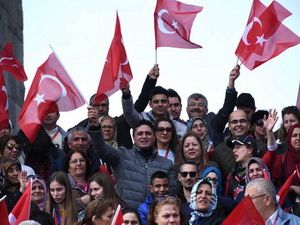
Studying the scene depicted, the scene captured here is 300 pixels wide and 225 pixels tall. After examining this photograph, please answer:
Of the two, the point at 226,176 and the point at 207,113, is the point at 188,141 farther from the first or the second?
the point at 207,113

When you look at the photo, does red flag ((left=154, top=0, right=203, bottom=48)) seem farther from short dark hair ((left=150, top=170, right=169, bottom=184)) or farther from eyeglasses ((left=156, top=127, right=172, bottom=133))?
short dark hair ((left=150, top=170, right=169, bottom=184))

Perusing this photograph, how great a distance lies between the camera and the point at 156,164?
55.4 feet

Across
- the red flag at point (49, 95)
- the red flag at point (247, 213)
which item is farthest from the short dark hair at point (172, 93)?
the red flag at point (247, 213)

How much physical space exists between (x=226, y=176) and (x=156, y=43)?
2.81 m

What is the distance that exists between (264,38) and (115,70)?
197cm

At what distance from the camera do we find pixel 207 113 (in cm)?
1912

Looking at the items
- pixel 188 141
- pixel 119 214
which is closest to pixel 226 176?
pixel 188 141

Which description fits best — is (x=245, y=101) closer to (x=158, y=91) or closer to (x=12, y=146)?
(x=158, y=91)

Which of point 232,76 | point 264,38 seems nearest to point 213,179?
point 232,76

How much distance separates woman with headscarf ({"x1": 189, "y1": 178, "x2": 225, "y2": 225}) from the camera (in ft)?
49.8

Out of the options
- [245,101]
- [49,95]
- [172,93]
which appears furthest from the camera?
[172,93]

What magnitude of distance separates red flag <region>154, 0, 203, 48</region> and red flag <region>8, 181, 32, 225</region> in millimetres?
4512

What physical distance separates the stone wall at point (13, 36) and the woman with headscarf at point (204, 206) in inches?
322

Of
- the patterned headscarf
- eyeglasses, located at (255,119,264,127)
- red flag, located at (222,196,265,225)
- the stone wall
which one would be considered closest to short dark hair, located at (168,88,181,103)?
eyeglasses, located at (255,119,264,127)
